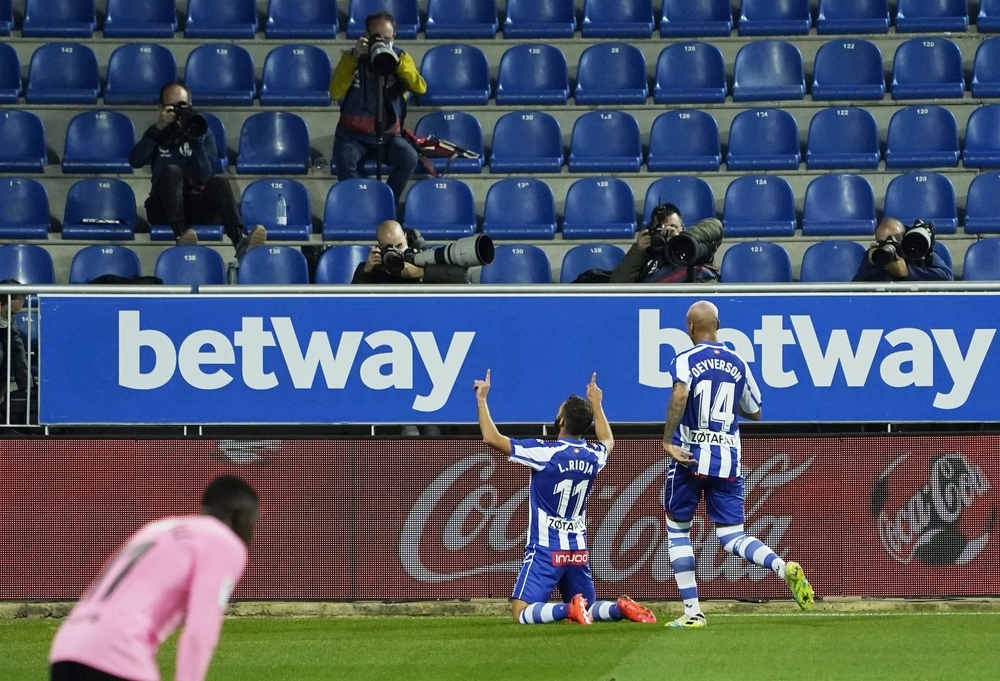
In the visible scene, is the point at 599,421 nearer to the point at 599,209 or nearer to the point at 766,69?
the point at 599,209

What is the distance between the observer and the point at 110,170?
14977 millimetres

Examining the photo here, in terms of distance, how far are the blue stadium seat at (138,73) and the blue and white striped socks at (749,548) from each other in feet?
28.3

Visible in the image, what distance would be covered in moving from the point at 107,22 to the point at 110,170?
7.04ft

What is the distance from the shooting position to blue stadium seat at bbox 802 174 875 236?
1429cm

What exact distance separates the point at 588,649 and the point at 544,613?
39.2 inches

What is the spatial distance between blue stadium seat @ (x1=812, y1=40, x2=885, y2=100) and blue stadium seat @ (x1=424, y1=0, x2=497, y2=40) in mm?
→ 3488

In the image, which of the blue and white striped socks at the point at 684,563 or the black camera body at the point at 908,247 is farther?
the black camera body at the point at 908,247

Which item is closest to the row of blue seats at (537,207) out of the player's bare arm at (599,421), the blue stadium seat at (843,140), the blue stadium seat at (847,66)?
the blue stadium seat at (843,140)

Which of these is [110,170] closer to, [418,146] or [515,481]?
[418,146]

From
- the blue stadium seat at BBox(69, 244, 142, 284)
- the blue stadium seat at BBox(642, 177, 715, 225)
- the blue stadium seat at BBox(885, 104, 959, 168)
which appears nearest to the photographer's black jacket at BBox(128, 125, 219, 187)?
the blue stadium seat at BBox(69, 244, 142, 284)

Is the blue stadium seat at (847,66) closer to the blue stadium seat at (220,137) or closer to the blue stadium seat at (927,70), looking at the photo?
the blue stadium seat at (927,70)

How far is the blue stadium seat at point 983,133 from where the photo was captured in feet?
48.8

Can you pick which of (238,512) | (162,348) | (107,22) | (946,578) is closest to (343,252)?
(162,348)

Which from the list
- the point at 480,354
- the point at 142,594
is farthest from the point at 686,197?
the point at 142,594
